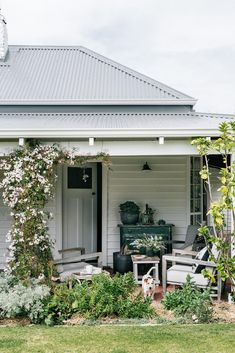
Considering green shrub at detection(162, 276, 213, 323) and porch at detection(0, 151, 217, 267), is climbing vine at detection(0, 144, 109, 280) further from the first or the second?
porch at detection(0, 151, 217, 267)

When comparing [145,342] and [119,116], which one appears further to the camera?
[119,116]

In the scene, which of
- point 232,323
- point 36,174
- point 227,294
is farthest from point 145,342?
point 36,174

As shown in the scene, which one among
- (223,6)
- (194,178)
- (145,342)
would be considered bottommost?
(145,342)

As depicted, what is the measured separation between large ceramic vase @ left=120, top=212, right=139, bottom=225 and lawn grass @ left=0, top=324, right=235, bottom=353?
392 centimetres

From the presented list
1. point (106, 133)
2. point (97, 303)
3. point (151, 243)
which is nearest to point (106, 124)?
point (106, 133)

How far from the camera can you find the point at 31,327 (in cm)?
616

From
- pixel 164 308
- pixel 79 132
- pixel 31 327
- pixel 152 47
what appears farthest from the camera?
pixel 152 47

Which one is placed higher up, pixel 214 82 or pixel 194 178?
pixel 214 82

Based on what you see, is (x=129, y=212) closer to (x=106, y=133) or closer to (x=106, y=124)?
(x=106, y=124)

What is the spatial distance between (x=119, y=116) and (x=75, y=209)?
2340 millimetres

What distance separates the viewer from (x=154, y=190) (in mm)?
10320

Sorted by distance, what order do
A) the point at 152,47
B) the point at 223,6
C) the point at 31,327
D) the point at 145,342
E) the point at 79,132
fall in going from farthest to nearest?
1. the point at 152,47
2. the point at 223,6
3. the point at 79,132
4. the point at 31,327
5. the point at 145,342

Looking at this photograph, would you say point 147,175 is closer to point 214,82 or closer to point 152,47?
point 152,47

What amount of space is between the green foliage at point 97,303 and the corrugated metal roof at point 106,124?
7.90 feet
